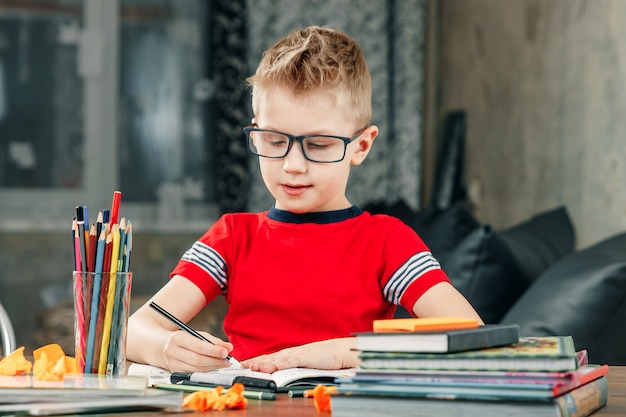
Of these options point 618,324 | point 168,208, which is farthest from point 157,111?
point 618,324

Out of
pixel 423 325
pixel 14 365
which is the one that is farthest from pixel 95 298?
pixel 423 325

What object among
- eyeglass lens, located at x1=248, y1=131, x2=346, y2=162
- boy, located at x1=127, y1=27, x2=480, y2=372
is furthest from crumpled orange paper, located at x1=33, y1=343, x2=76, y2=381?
eyeglass lens, located at x1=248, y1=131, x2=346, y2=162

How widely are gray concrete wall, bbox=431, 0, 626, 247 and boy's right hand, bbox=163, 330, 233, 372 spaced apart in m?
1.89

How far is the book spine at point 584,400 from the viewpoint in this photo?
2.70ft

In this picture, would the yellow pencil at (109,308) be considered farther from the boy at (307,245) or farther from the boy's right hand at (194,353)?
the boy at (307,245)

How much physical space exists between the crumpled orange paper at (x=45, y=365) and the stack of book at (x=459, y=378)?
0.30 m

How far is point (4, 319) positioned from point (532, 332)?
1.06 meters

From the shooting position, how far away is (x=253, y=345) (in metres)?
1.37

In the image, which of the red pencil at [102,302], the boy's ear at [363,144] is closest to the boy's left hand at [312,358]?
the red pencil at [102,302]

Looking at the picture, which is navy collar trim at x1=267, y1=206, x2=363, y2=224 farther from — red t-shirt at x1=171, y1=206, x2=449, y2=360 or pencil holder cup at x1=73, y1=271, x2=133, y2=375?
pencil holder cup at x1=73, y1=271, x2=133, y2=375

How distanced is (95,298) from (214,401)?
19 cm

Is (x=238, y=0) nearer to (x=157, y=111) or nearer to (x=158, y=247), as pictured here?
(x=157, y=111)

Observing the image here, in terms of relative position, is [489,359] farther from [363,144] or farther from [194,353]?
[363,144]

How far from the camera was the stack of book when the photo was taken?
0.82 metres
